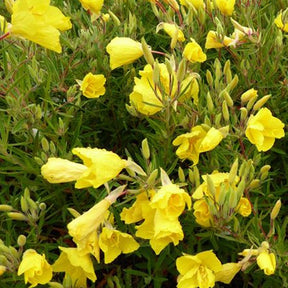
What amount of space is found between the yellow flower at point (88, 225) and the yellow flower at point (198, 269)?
0.25 m

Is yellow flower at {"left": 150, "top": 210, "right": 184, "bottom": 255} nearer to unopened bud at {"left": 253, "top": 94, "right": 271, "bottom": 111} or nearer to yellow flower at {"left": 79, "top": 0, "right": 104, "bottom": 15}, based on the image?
unopened bud at {"left": 253, "top": 94, "right": 271, "bottom": 111}

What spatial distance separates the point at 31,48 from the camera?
204cm

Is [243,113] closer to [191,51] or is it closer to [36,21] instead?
[191,51]

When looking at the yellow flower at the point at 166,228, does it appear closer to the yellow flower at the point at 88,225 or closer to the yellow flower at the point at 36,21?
the yellow flower at the point at 88,225

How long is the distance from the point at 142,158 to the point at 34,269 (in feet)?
1.92

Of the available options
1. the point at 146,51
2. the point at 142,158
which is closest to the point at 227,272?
the point at 142,158

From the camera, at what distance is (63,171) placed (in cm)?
143

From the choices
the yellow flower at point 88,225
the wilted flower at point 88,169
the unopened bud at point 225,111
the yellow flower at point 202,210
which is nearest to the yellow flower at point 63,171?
the wilted flower at point 88,169

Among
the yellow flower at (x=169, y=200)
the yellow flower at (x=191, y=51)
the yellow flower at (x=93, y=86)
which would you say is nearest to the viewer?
the yellow flower at (x=169, y=200)

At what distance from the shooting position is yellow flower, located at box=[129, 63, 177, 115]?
5.19 feet

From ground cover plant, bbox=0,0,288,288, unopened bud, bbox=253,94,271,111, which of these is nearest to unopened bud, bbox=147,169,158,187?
ground cover plant, bbox=0,0,288,288

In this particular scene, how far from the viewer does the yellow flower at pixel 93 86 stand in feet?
6.31

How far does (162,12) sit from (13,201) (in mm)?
982

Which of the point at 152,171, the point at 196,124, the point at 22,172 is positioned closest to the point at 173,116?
the point at 196,124
